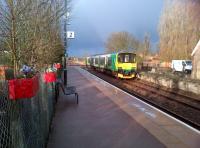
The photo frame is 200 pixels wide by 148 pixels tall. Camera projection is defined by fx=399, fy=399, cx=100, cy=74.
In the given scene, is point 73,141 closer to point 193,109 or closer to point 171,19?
point 193,109

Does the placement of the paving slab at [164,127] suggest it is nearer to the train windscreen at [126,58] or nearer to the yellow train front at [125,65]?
the yellow train front at [125,65]

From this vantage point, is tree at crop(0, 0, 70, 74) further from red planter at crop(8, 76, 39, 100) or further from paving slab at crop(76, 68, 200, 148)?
paving slab at crop(76, 68, 200, 148)

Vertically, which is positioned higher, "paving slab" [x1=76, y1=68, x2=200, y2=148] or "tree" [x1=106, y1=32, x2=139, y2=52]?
"tree" [x1=106, y1=32, x2=139, y2=52]

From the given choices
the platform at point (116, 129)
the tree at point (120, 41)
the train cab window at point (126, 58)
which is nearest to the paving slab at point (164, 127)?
the platform at point (116, 129)

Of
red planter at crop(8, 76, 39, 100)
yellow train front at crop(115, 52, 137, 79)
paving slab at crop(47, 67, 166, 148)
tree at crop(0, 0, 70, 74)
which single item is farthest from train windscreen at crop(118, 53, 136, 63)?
red planter at crop(8, 76, 39, 100)

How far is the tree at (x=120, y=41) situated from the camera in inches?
3896

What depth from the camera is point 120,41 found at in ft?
334

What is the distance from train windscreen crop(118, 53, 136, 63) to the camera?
4134cm

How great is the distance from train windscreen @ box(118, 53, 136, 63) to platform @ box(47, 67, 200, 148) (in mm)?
25826

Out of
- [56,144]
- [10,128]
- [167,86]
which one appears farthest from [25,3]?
[167,86]

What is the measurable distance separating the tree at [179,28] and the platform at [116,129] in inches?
1735

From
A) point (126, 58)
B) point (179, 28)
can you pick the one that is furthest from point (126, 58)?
point (179, 28)

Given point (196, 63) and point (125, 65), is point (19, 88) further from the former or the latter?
point (196, 63)

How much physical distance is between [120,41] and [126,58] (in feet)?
198
